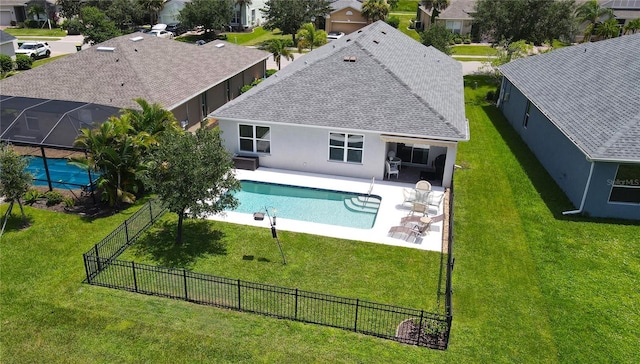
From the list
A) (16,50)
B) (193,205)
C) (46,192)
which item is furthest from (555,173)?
(16,50)

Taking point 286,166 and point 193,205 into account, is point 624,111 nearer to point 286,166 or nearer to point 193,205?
point 286,166

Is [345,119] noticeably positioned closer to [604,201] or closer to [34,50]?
[604,201]

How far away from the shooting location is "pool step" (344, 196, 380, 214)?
2156 centimetres

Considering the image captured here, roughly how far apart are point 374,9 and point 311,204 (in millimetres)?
53337

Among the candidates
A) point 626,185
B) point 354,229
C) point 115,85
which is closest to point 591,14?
point 626,185

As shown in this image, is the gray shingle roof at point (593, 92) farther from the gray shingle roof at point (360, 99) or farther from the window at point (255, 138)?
the window at point (255, 138)

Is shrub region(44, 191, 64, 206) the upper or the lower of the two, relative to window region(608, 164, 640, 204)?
lower

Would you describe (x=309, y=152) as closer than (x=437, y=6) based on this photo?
Yes

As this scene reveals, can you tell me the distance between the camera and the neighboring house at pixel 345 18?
70000 millimetres

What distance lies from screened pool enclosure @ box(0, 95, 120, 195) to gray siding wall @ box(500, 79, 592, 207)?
21313 millimetres

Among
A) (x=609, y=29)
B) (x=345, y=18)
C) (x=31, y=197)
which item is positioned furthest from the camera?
(x=345, y=18)

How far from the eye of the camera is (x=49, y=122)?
2312 centimetres

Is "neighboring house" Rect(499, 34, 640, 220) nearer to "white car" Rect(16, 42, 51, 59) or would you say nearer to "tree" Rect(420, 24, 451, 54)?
"tree" Rect(420, 24, 451, 54)

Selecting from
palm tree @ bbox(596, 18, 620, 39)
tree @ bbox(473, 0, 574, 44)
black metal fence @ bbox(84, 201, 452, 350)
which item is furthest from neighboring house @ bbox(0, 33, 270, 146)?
palm tree @ bbox(596, 18, 620, 39)
